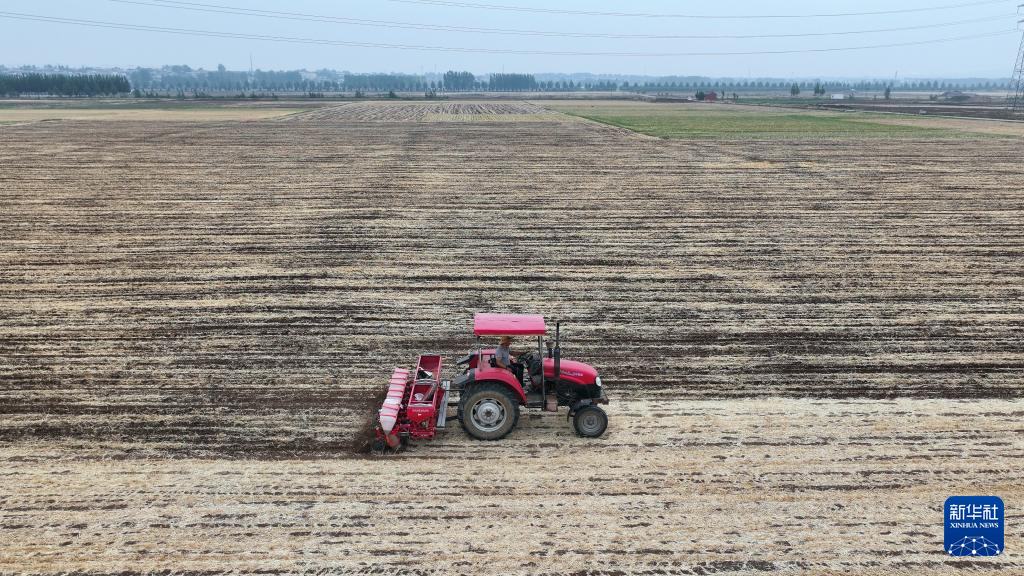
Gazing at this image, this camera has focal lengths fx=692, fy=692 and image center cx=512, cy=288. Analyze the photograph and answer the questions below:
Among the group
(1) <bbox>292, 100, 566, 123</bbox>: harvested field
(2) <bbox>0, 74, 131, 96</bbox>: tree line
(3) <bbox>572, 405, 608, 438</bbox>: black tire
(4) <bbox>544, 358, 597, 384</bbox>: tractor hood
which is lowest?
(3) <bbox>572, 405, 608, 438</bbox>: black tire

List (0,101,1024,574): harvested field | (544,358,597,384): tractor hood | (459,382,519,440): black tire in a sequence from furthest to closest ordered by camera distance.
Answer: (544,358,597,384): tractor hood
(459,382,519,440): black tire
(0,101,1024,574): harvested field

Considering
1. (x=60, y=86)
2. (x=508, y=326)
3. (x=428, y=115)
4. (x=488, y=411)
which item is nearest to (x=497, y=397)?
(x=488, y=411)

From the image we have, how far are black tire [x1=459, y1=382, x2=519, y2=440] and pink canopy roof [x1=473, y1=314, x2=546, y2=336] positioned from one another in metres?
0.68

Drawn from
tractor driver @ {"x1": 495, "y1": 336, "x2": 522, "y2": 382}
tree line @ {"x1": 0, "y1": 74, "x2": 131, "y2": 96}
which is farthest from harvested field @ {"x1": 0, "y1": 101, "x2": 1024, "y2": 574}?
tree line @ {"x1": 0, "y1": 74, "x2": 131, "y2": 96}

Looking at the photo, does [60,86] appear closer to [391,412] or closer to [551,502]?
[391,412]

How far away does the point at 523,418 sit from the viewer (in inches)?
374

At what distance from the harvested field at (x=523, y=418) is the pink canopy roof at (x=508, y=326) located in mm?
1416

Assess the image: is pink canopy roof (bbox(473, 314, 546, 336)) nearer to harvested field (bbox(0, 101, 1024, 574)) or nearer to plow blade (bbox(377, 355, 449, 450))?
plow blade (bbox(377, 355, 449, 450))

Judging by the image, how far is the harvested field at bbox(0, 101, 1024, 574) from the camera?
7066 mm

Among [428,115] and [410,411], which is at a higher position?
[428,115]

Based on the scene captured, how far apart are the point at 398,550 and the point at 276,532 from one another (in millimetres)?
1311

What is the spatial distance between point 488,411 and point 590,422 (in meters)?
1.32

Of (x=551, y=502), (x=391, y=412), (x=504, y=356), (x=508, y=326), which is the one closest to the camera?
(x=551, y=502)

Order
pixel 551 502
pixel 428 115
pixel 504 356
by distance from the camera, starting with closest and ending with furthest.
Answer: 1. pixel 551 502
2. pixel 504 356
3. pixel 428 115
